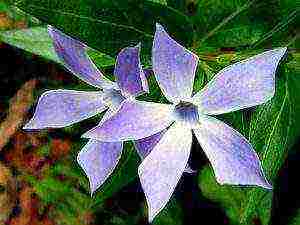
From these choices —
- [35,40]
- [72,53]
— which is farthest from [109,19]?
[35,40]

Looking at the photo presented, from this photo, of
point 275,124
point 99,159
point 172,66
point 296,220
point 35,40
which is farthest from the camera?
point 296,220

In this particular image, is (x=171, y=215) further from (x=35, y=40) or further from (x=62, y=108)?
(x=62, y=108)

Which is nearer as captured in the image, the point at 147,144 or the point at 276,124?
the point at 147,144

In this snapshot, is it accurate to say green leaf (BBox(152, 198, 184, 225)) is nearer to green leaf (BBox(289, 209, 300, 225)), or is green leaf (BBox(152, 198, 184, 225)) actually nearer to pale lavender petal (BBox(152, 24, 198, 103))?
green leaf (BBox(289, 209, 300, 225))

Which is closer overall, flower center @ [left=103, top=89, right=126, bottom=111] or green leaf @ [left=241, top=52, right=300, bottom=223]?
flower center @ [left=103, top=89, right=126, bottom=111]

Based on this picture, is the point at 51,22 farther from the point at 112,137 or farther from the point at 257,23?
the point at 257,23

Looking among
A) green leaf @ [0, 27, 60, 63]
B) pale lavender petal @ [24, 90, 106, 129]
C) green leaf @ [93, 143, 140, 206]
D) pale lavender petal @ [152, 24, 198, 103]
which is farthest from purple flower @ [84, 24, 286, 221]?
green leaf @ [0, 27, 60, 63]
